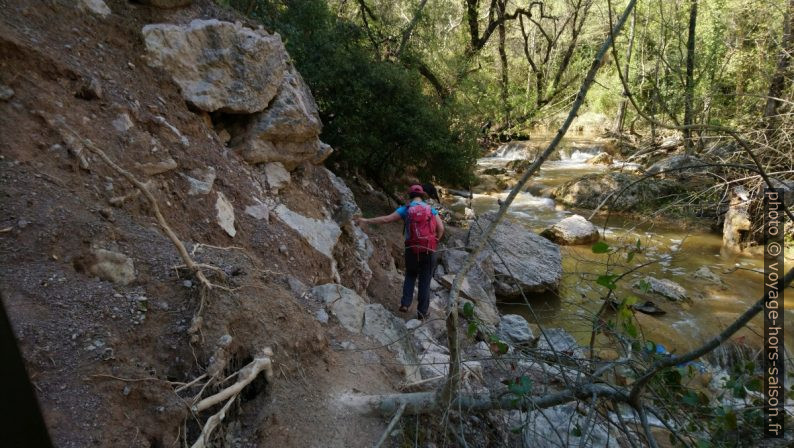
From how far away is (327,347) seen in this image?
11.0 feet

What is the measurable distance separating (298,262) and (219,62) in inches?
102

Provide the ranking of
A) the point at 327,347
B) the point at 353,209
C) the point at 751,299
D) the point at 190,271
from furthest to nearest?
the point at 751,299 → the point at 353,209 → the point at 327,347 → the point at 190,271

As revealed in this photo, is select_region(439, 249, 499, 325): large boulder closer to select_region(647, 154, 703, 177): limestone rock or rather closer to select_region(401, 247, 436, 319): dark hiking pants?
select_region(401, 247, 436, 319): dark hiking pants

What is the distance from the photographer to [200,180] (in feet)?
14.3

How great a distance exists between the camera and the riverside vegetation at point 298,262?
212 cm

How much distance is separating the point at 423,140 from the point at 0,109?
246 inches

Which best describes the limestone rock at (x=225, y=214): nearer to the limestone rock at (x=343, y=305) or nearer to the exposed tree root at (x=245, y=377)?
the limestone rock at (x=343, y=305)

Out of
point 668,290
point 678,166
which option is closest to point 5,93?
point 678,166

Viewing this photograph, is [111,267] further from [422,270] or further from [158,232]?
[422,270]

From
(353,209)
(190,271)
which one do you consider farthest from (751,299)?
(190,271)

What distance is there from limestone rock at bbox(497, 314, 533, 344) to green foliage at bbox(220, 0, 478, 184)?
147 inches

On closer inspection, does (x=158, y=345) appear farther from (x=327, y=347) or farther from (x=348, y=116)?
(x=348, y=116)

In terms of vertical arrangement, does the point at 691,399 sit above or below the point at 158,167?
below

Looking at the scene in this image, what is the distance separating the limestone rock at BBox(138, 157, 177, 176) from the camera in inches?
151
